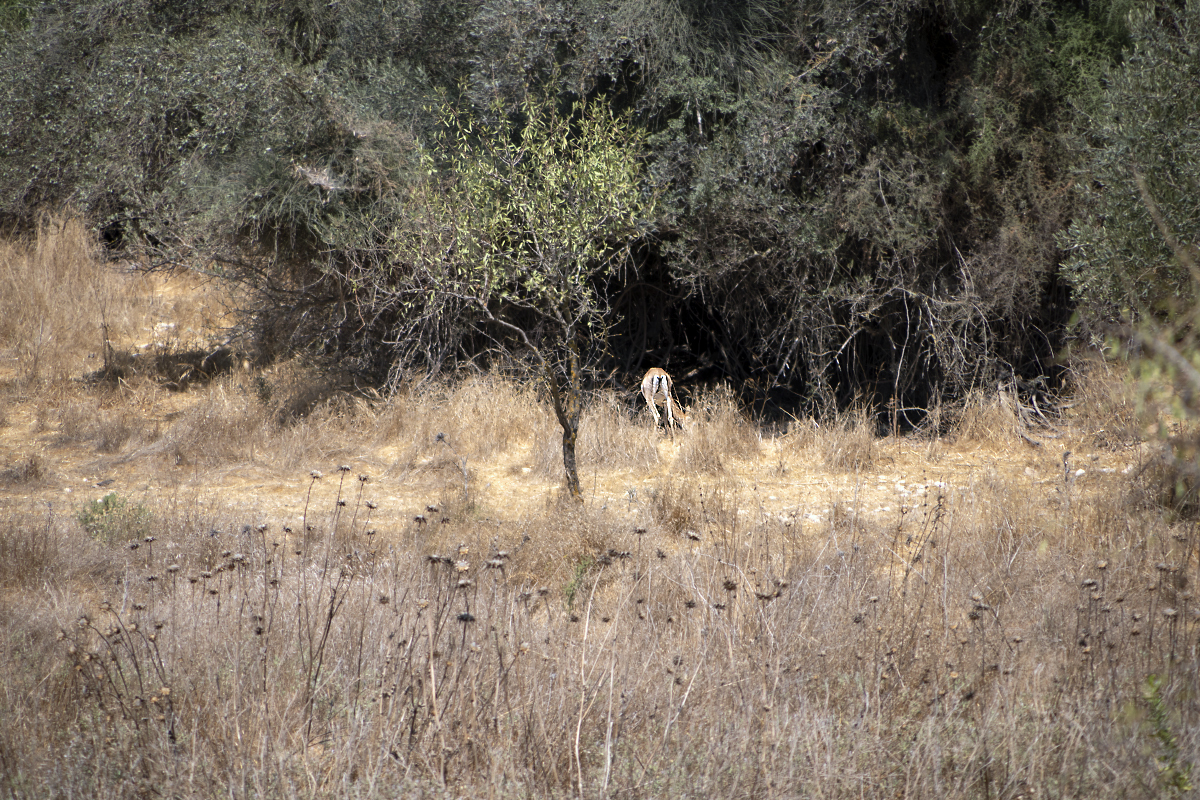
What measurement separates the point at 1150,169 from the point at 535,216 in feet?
13.0

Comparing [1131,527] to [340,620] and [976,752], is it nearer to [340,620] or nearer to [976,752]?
[976,752]

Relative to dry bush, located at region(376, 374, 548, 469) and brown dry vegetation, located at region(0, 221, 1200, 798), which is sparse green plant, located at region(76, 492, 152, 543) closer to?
brown dry vegetation, located at region(0, 221, 1200, 798)

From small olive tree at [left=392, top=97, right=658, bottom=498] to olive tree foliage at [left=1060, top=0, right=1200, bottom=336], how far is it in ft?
10.6

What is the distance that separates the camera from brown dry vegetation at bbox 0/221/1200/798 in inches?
109

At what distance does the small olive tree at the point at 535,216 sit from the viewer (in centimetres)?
648

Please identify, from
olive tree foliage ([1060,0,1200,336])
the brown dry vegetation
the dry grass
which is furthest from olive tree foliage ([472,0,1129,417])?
the dry grass

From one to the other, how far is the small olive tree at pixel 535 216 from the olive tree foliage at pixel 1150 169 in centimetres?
322

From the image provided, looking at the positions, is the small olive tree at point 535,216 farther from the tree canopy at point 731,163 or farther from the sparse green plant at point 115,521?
the sparse green plant at point 115,521

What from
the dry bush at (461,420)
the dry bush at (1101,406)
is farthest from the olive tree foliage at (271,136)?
the dry bush at (1101,406)

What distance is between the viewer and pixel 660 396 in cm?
838

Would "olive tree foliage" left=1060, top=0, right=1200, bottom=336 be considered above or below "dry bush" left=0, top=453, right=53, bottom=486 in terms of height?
above

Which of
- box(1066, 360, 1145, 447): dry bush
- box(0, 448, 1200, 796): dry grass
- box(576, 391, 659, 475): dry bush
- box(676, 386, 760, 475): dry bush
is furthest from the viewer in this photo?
box(576, 391, 659, 475): dry bush

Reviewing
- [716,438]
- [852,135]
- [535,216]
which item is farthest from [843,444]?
[535,216]

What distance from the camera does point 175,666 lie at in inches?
129
